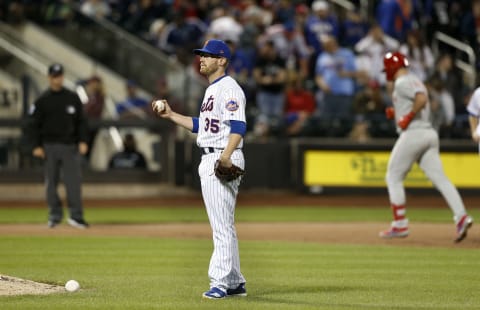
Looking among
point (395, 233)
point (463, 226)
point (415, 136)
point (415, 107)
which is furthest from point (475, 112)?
point (395, 233)

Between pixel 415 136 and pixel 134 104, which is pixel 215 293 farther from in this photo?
pixel 134 104

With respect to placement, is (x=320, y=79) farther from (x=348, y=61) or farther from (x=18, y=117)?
(x=18, y=117)

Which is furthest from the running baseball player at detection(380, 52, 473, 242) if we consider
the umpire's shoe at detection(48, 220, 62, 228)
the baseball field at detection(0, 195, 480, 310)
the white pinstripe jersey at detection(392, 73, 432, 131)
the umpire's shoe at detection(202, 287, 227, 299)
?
the umpire's shoe at detection(202, 287, 227, 299)

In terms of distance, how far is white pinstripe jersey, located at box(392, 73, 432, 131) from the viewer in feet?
44.4

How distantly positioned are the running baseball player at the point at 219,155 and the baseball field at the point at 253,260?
272mm

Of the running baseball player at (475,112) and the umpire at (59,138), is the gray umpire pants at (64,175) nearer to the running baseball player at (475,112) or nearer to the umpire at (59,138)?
→ the umpire at (59,138)

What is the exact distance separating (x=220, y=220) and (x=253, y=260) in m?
3.28

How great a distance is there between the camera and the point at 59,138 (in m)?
15.8

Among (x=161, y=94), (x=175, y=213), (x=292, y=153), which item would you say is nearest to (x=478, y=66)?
(x=292, y=153)

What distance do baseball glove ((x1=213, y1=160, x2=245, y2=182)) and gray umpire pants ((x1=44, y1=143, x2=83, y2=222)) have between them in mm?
7560

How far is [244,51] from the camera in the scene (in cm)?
2375

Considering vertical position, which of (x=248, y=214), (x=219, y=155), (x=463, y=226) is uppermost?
(x=219, y=155)

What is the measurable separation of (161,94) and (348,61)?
3.98 metres

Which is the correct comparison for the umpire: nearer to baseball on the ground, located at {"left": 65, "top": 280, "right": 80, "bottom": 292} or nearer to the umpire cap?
the umpire cap
